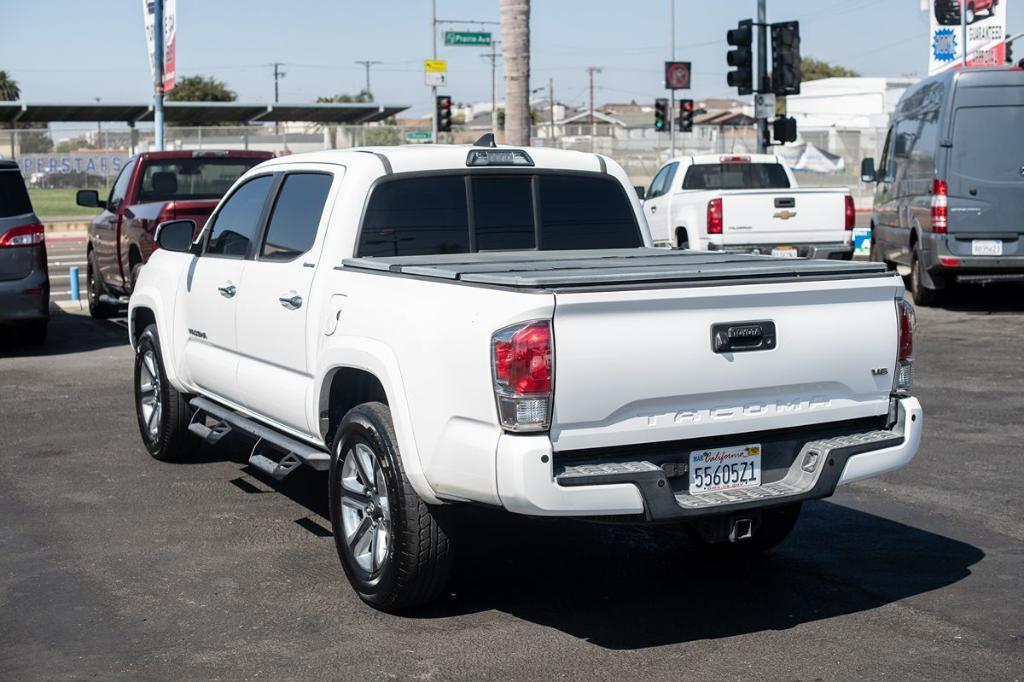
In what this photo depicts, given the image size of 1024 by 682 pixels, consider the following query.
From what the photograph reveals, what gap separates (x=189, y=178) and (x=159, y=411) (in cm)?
633

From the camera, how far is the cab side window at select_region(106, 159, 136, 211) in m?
14.7

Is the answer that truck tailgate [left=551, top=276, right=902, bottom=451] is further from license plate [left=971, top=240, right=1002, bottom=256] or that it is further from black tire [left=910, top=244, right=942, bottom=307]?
black tire [left=910, top=244, right=942, bottom=307]

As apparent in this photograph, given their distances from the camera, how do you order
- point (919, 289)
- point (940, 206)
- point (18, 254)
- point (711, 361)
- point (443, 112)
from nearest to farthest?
point (711, 361), point (18, 254), point (940, 206), point (919, 289), point (443, 112)

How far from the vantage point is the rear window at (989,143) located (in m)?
16.0

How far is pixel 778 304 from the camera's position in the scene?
17.0 feet

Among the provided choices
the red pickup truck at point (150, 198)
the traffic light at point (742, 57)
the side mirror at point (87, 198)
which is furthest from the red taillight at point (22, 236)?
the traffic light at point (742, 57)

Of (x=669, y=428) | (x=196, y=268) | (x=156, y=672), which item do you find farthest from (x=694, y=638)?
(x=196, y=268)

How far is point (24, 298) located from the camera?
13.3m

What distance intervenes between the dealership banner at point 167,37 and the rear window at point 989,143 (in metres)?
Answer: 11.1

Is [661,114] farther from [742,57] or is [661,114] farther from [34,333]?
[34,333]

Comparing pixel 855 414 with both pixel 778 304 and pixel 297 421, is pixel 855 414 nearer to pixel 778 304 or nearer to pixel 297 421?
pixel 778 304

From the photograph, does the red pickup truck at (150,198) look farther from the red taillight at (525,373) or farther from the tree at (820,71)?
the tree at (820,71)

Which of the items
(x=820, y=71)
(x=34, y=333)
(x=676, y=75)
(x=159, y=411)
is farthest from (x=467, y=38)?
(x=820, y=71)

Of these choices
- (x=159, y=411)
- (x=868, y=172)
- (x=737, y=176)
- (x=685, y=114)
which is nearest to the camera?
(x=159, y=411)
